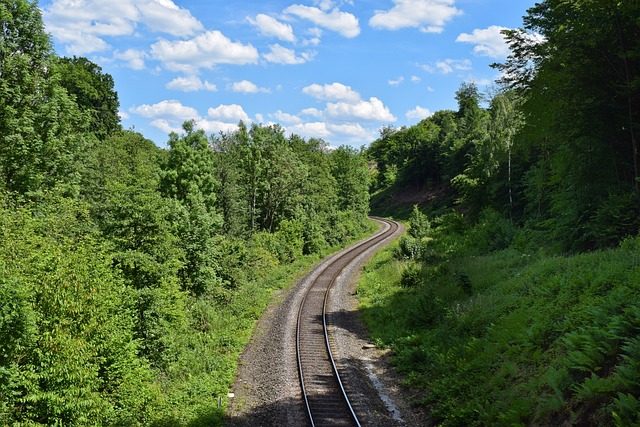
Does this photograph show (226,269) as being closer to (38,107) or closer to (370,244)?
(38,107)

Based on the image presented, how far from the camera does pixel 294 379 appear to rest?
14.8m

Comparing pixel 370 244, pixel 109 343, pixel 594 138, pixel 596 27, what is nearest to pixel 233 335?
pixel 109 343

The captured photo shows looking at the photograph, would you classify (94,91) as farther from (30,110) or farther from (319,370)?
(319,370)

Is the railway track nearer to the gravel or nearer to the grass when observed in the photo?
the gravel

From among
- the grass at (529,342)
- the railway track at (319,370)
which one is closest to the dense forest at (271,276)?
the grass at (529,342)

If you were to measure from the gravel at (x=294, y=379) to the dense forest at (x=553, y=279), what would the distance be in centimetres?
83

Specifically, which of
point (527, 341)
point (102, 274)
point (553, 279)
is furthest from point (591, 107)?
point (102, 274)

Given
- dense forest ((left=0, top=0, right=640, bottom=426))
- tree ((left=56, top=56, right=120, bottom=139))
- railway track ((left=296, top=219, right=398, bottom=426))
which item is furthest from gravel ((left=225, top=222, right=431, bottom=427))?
tree ((left=56, top=56, right=120, bottom=139))

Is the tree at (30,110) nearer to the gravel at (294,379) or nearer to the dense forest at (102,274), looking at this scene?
the dense forest at (102,274)

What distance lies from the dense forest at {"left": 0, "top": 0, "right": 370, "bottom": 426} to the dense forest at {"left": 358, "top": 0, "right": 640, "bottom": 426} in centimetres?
752

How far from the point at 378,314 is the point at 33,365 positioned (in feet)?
52.4

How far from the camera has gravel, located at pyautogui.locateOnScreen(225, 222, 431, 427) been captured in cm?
1234

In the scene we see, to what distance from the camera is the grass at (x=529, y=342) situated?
7.98 metres

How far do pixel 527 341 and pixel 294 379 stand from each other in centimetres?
766
